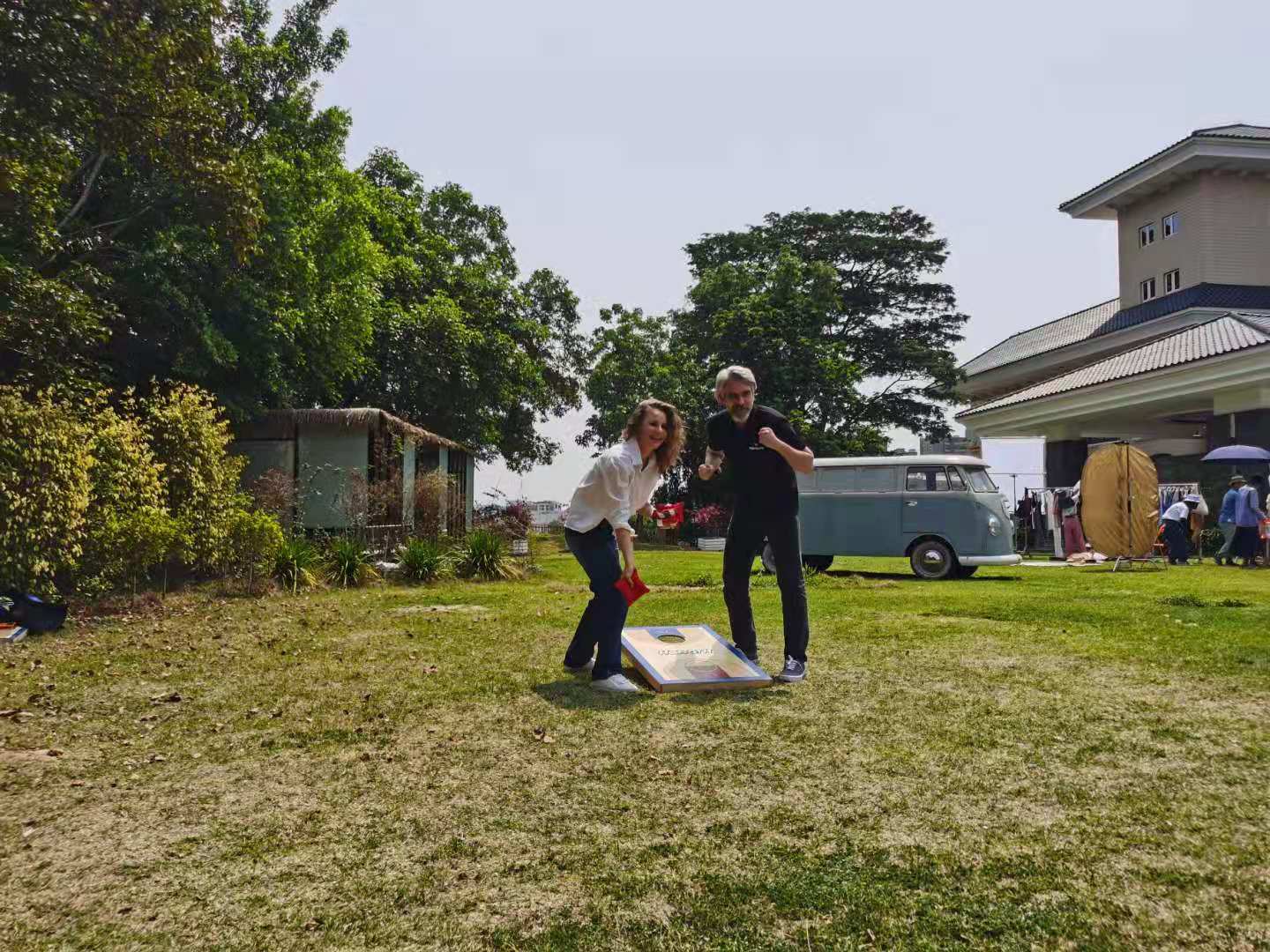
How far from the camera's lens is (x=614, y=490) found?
4824 mm

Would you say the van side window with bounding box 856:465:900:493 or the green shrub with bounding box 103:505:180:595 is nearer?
the green shrub with bounding box 103:505:180:595

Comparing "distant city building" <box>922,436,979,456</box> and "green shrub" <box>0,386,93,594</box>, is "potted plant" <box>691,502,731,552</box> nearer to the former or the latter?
"distant city building" <box>922,436,979,456</box>

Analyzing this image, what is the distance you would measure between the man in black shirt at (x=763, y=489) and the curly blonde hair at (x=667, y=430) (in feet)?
0.77

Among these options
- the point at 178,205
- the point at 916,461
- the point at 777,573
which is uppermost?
the point at 178,205

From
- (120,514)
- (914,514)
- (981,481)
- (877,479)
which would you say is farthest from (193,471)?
(981,481)

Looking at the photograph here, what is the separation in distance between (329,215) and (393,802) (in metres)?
15.0

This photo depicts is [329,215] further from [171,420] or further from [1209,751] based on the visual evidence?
[1209,751]

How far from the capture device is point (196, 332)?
12.9m

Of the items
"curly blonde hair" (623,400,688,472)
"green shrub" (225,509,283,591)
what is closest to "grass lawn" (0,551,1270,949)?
"curly blonde hair" (623,400,688,472)

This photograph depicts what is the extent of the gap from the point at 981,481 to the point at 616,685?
11.0m

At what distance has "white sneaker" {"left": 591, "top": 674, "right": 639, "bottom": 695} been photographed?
4.88m

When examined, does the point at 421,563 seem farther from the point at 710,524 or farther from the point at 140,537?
the point at 710,524

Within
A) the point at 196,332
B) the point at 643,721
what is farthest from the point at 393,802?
the point at 196,332

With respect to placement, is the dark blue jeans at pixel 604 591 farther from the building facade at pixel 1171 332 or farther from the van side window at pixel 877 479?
the building facade at pixel 1171 332
